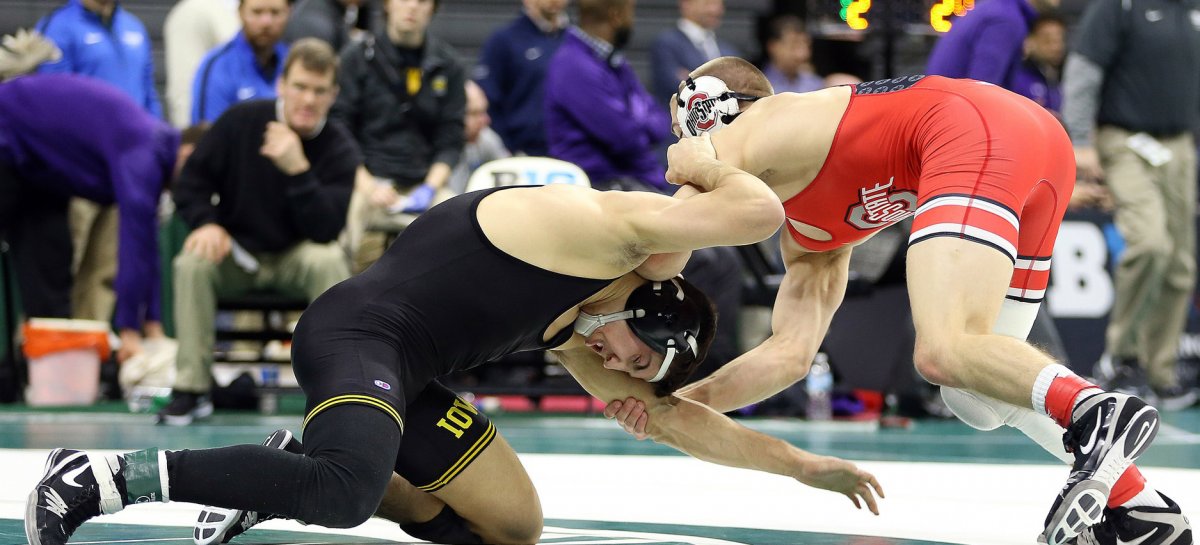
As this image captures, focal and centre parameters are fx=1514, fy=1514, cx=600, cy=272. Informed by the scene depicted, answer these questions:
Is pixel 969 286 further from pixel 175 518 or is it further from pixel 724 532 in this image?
pixel 175 518

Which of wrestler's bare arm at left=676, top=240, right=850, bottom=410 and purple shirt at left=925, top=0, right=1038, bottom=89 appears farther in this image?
purple shirt at left=925, top=0, right=1038, bottom=89

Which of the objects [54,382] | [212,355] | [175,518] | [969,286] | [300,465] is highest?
[969,286]

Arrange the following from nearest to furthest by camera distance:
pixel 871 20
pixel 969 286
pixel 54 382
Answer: pixel 969 286
pixel 54 382
pixel 871 20

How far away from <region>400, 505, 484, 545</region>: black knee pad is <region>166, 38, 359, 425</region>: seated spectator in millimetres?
2753

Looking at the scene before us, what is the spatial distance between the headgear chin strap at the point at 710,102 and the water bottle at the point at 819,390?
3.00 m

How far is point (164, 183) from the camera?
262 inches

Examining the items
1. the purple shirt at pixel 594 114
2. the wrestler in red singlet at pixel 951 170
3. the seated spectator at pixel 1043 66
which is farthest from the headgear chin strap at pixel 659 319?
the seated spectator at pixel 1043 66

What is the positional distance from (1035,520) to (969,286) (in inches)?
36.4

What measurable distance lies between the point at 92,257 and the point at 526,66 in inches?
87.6

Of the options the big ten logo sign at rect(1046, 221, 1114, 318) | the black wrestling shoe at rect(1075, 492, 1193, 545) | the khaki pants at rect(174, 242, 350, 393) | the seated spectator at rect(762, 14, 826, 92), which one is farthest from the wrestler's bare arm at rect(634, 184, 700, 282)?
the seated spectator at rect(762, 14, 826, 92)

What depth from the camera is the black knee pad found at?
130 inches

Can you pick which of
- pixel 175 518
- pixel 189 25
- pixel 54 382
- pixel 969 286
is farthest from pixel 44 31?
pixel 969 286

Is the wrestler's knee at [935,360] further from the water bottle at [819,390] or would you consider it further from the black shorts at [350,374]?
the water bottle at [819,390]

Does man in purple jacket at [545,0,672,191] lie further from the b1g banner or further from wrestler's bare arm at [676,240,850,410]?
wrestler's bare arm at [676,240,850,410]
